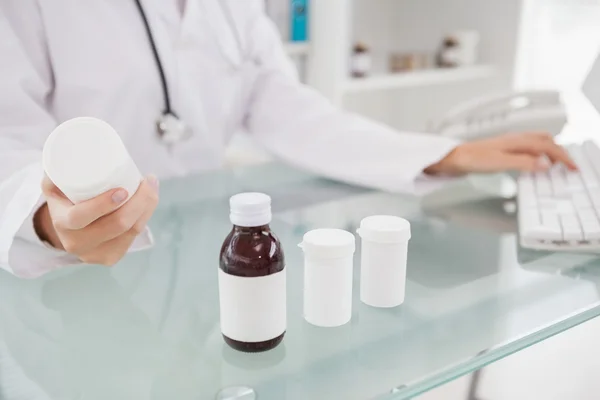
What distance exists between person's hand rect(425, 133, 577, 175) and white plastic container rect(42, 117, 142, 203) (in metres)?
0.59

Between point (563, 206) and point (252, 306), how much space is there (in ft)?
1.61

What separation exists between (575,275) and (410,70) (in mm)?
1821

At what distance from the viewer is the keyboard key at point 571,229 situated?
2.41 feet

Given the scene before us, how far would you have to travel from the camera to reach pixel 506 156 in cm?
96

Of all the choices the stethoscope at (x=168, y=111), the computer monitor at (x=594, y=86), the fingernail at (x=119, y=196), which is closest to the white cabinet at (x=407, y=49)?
the stethoscope at (x=168, y=111)

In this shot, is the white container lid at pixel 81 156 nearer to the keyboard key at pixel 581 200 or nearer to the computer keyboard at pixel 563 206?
the computer keyboard at pixel 563 206

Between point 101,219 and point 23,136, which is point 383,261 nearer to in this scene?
point 101,219

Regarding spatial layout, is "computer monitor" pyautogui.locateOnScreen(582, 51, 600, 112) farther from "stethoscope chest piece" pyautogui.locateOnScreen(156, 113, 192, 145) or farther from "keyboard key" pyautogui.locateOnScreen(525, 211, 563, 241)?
"stethoscope chest piece" pyautogui.locateOnScreen(156, 113, 192, 145)

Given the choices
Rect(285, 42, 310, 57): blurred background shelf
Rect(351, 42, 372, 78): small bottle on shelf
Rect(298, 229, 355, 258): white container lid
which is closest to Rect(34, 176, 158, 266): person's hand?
Rect(298, 229, 355, 258): white container lid

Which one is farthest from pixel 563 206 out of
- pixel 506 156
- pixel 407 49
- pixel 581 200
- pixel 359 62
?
pixel 407 49

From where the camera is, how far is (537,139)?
994mm

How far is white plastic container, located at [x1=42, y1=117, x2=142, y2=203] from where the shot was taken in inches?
19.5

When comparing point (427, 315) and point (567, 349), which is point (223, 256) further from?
point (567, 349)

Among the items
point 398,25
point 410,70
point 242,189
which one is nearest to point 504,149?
point 242,189
